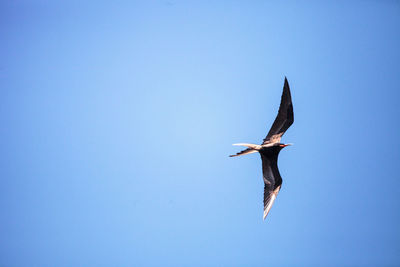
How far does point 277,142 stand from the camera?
8.73m

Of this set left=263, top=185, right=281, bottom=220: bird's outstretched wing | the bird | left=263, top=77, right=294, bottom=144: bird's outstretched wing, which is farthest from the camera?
left=263, top=77, right=294, bottom=144: bird's outstretched wing

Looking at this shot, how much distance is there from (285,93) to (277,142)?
5.73ft

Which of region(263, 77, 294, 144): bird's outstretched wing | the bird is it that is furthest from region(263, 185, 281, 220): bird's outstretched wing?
region(263, 77, 294, 144): bird's outstretched wing

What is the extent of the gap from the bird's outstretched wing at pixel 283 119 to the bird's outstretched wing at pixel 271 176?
1.89 ft

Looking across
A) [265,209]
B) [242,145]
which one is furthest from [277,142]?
[265,209]

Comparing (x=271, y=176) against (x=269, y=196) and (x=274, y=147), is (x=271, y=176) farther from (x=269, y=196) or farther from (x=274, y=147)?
(x=274, y=147)

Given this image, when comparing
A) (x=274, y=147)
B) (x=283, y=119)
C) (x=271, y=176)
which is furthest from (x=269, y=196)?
(x=283, y=119)

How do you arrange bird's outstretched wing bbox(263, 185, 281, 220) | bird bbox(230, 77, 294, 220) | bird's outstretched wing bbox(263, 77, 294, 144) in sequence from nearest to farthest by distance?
bird's outstretched wing bbox(263, 185, 281, 220)
bird bbox(230, 77, 294, 220)
bird's outstretched wing bbox(263, 77, 294, 144)

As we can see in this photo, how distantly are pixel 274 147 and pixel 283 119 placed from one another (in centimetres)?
116

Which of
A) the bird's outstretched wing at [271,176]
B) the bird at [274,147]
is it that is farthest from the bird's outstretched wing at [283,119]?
the bird's outstretched wing at [271,176]

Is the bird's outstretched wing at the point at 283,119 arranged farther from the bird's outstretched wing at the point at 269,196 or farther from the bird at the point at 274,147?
the bird's outstretched wing at the point at 269,196

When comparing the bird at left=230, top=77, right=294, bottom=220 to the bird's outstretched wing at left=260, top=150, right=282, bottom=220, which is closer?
the bird at left=230, top=77, right=294, bottom=220

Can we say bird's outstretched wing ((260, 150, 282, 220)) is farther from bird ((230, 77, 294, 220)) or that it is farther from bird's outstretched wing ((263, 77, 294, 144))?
bird's outstretched wing ((263, 77, 294, 144))

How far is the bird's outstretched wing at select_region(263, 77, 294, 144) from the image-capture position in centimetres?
859
